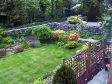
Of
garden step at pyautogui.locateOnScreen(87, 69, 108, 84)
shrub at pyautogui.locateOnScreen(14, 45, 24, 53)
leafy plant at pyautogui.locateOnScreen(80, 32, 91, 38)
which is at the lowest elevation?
shrub at pyautogui.locateOnScreen(14, 45, 24, 53)

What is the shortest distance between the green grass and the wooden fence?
3165mm

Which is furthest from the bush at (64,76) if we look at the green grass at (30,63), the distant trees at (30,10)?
the distant trees at (30,10)

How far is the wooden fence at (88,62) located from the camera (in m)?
9.76

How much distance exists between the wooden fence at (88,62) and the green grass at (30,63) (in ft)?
10.4

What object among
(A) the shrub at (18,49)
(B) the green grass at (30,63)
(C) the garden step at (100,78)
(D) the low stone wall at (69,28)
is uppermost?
(C) the garden step at (100,78)

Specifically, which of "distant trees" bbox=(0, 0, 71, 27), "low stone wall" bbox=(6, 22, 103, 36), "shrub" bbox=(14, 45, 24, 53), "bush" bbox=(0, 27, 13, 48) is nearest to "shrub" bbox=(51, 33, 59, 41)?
"low stone wall" bbox=(6, 22, 103, 36)

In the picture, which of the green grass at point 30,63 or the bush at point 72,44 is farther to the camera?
the bush at point 72,44

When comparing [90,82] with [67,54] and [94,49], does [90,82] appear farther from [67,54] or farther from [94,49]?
[67,54]

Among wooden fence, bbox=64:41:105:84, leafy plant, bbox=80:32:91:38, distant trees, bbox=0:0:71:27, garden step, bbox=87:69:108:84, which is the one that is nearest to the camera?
wooden fence, bbox=64:41:105:84

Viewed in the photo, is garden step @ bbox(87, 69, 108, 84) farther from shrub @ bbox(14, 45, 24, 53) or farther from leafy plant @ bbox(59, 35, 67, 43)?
leafy plant @ bbox(59, 35, 67, 43)

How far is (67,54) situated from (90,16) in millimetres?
13858

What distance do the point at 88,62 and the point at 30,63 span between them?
5.87 metres

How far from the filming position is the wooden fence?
9.76m

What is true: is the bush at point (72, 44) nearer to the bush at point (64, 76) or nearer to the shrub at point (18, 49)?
the shrub at point (18, 49)
